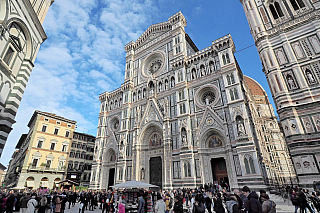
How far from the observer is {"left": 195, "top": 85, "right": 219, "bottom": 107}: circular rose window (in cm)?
2046

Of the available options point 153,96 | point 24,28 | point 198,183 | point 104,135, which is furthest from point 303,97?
point 104,135

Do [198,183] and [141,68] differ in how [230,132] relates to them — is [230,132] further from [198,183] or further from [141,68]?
[141,68]

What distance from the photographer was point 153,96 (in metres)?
25.8

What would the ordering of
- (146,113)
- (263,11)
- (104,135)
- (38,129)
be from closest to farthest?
1. (263,11)
2. (146,113)
3. (104,135)
4. (38,129)

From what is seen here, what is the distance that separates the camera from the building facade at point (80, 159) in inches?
1444

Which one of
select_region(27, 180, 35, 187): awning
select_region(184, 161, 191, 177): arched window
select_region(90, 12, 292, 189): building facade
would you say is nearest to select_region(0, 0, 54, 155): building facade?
select_region(90, 12, 292, 189): building facade

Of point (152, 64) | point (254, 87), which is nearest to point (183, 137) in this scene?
point (152, 64)

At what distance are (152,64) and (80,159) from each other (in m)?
27.0

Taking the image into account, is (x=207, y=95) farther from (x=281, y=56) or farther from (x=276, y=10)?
(x=276, y=10)

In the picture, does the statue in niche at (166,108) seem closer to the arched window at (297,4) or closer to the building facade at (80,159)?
the arched window at (297,4)

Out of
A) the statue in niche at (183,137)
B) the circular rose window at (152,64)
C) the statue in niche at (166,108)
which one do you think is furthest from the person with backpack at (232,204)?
the circular rose window at (152,64)

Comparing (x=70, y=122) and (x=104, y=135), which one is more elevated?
(x=70, y=122)

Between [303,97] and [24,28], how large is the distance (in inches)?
886

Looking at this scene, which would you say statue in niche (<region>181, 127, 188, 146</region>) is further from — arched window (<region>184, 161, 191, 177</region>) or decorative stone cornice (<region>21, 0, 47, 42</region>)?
decorative stone cornice (<region>21, 0, 47, 42</region>)
